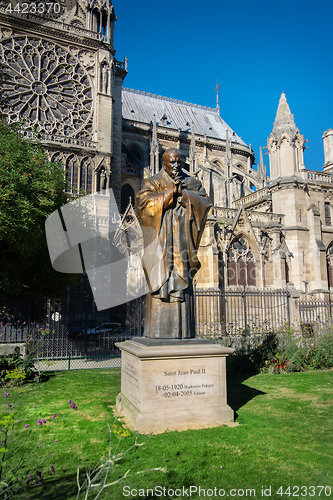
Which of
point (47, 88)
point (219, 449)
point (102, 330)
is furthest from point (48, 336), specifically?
point (47, 88)

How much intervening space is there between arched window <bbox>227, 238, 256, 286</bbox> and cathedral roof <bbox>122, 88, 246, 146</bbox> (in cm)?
2254

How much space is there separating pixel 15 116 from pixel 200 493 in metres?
26.9

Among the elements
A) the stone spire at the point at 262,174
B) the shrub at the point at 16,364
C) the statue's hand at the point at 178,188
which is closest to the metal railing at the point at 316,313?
the statue's hand at the point at 178,188

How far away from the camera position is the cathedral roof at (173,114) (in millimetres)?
41156

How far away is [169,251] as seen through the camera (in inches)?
185

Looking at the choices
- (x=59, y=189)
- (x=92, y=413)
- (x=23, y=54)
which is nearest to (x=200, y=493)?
(x=92, y=413)

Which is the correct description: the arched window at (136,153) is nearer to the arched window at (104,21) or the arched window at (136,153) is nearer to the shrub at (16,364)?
the arched window at (104,21)

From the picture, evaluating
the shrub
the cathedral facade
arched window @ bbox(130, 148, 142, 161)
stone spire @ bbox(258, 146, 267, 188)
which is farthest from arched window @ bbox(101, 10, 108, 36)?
the shrub

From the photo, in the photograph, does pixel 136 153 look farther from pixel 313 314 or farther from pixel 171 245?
pixel 171 245

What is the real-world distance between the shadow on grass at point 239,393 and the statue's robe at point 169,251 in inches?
68.5

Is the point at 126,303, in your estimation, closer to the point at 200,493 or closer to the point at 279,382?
the point at 279,382

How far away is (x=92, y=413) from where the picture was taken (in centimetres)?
507

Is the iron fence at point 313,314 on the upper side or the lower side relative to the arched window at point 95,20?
lower

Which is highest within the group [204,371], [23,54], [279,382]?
[23,54]
